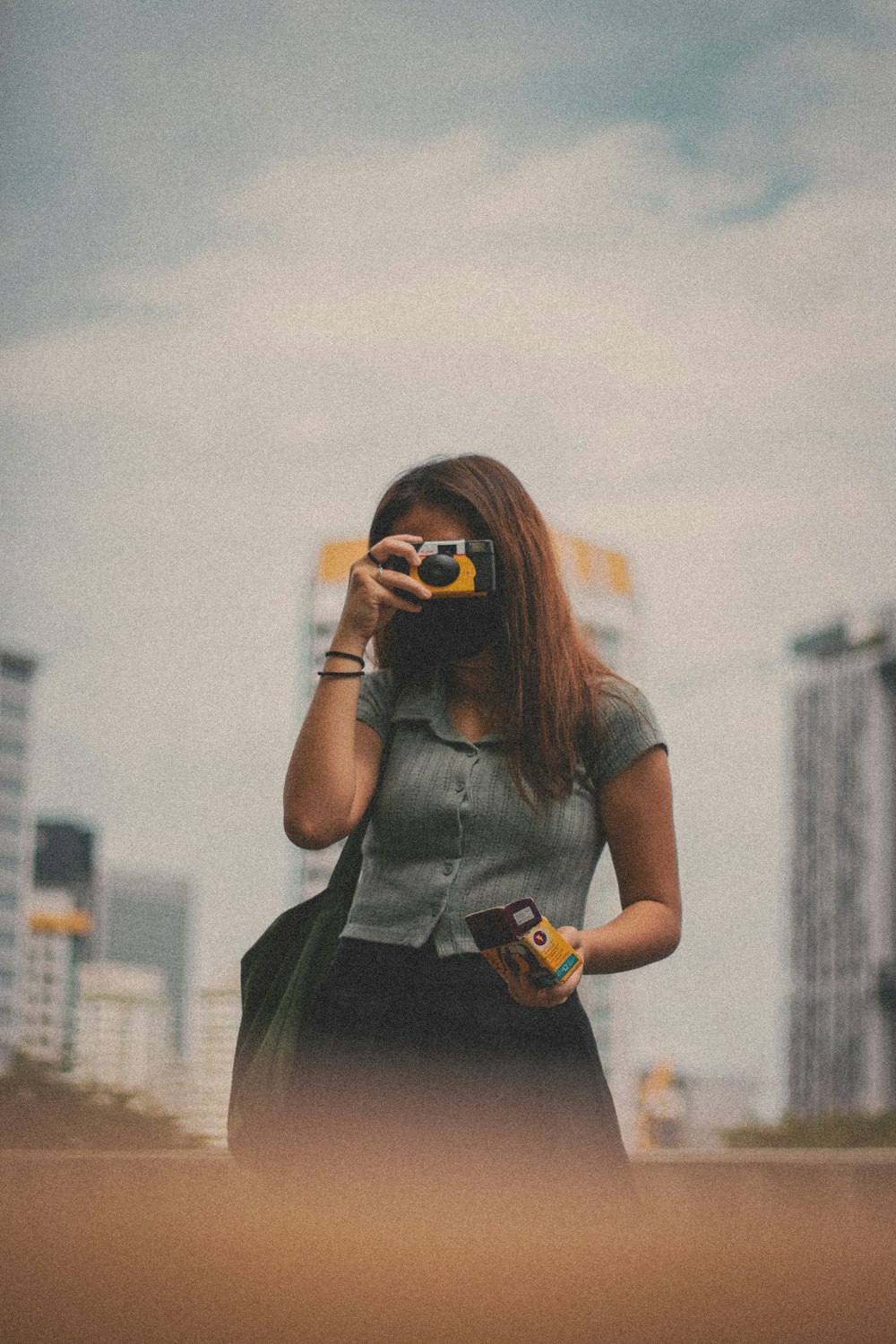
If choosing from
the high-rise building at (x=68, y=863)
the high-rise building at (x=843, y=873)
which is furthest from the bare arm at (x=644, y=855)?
the high-rise building at (x=68, y=863)

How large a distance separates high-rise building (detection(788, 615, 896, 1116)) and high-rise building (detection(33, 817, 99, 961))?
1356 inches

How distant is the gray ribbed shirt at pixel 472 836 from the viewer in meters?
0.70

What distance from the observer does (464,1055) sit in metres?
0.65

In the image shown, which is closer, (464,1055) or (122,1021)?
(464,1055)

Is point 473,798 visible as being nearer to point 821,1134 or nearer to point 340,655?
point 340,655

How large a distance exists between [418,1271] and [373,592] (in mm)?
393

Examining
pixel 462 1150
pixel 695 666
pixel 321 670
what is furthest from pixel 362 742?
pixel 695 666

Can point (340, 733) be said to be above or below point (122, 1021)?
below

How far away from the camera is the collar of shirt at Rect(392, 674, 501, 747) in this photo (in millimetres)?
743

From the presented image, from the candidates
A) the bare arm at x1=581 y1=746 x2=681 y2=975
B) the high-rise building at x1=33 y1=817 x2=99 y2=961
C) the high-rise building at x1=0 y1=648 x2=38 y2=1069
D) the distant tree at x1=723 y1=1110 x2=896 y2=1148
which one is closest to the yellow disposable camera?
the bare arm at x1=581 y1=746 x2=681 y2=975

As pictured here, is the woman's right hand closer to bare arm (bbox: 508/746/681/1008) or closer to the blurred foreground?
bare arm (bbox: 508/746/681/1008)

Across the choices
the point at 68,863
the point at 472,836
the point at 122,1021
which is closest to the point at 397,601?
the point at 472,836

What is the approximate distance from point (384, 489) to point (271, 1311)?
0.47m

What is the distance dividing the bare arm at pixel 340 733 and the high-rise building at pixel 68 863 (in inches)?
2687
